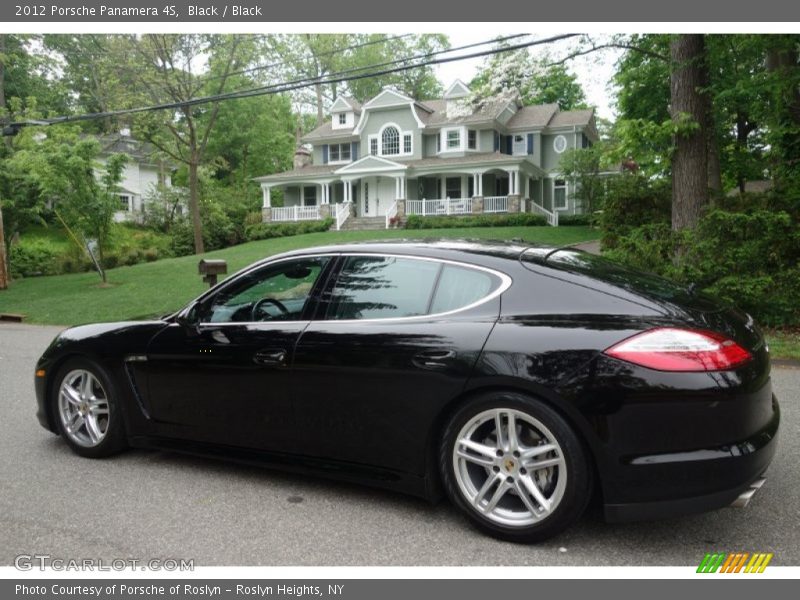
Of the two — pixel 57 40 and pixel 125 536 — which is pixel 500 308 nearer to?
pixel 125 536

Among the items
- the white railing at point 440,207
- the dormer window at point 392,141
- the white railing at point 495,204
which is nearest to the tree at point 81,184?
the white railing at point 440,207

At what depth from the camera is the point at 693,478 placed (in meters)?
3.03

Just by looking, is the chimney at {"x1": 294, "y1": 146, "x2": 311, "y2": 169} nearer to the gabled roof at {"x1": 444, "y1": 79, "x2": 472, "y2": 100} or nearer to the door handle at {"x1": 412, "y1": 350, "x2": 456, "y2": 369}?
the gabled roof at {"x1": 444, "y1": 79, "x2": 472, "y2": 100}

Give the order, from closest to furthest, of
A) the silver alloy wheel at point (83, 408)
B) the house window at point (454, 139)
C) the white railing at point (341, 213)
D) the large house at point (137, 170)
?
the silver alloy wheel at point (83, 408) → the white railing at point (341, 213) → the house window at point (454, 139) → the large house at point (137, 170)

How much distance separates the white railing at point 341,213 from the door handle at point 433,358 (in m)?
34.2

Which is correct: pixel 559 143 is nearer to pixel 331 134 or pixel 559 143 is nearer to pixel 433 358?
pixel 331 134

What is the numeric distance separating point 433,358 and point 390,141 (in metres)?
38.8

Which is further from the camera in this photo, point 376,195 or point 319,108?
point 319,108

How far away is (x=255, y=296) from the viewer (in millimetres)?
4457

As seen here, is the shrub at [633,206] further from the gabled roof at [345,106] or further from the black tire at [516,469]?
the gabled roof at [345,106]

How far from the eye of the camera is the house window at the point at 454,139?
38.8 m

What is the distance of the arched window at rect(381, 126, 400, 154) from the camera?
40.8 m

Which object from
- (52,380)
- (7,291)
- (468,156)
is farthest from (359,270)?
(468,156)

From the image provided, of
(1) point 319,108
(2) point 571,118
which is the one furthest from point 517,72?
(1) point 319,108
